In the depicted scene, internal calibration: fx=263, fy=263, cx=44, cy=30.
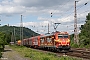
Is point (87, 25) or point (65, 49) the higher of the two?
point (87, 25)

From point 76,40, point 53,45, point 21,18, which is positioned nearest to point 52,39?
point 53,45

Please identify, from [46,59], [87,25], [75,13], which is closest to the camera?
[46,59]

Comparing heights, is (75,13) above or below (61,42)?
above

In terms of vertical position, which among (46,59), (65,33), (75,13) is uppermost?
(75,13)

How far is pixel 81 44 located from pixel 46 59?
117 ft

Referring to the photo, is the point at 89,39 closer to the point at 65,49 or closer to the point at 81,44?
the point at 81,44

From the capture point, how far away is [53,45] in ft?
135

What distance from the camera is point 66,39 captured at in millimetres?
39906

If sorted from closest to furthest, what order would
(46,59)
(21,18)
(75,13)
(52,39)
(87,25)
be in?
(46,59)
(52,39)
(75,13)
(87,25)
(21,18)

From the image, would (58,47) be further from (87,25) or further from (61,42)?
(87,25)

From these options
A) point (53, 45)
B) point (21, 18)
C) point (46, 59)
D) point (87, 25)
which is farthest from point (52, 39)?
point (21, 18)

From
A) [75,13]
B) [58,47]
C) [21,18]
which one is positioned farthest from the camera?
[21,18]

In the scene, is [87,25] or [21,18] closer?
[87,25]

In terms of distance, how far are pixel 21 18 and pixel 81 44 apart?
36.1m
